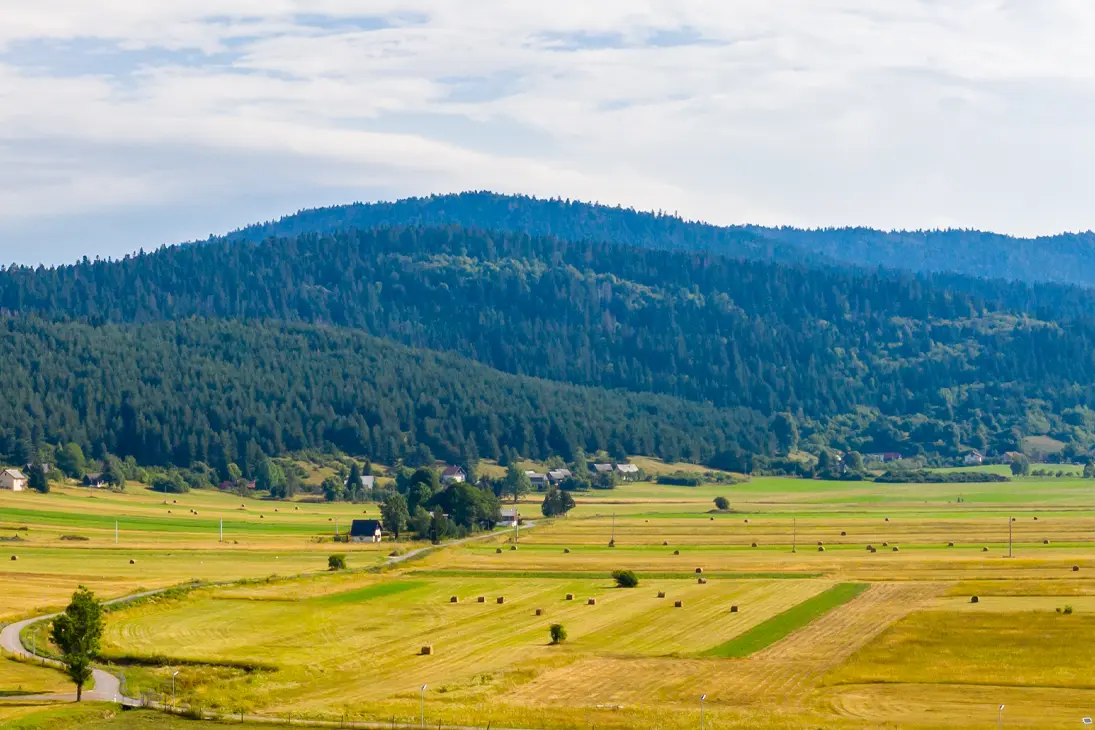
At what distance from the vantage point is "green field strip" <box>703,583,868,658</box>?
90.7 metres

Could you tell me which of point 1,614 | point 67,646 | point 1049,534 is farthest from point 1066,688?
point 1049,534

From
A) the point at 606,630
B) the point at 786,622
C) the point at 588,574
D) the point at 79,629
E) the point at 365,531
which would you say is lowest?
the point at 365,531

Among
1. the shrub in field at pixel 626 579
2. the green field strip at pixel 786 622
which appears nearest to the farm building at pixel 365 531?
the shrub in field at pixel 626 579

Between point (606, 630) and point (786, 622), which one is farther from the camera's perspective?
point (786, 622)

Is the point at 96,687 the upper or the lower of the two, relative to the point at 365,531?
upper

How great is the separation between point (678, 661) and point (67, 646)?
32.3 metres

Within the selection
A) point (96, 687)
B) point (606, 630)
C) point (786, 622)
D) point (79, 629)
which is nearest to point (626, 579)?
point (786, 622)

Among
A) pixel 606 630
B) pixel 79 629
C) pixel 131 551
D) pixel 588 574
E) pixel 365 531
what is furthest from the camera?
pixel 365 531

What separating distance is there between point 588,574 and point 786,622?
3375 cm

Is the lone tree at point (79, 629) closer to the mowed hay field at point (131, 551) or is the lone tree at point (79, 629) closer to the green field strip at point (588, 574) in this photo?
the mowed hay field at point (131, 551)

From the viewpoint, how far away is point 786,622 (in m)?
102

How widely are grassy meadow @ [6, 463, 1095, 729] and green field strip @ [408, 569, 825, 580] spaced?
15.3 inches

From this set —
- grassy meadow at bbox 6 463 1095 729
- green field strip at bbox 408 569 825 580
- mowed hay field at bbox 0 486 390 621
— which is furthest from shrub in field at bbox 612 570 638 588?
mowed hay field at bbox 0 486 390 621

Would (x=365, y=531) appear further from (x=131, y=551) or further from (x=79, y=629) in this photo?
(x=79, y=629)
